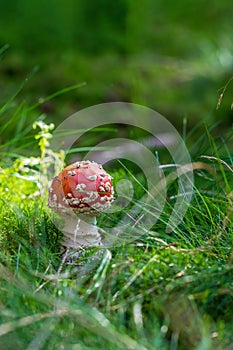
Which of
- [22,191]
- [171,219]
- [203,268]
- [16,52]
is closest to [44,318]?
[203,268]

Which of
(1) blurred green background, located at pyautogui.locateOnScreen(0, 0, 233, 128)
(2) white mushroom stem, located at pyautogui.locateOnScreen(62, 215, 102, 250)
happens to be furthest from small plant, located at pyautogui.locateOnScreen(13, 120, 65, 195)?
(1) blurred green background, located at pyautogui.locateOnScreen(0, 0, 233, 128)

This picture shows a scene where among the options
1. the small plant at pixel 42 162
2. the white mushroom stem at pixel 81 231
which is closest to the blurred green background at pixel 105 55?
the small plant at pixel 42 162

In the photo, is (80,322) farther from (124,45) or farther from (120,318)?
(124,45)

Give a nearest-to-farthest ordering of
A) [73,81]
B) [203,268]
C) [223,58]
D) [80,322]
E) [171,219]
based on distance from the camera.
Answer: [80,322], [203,268], [171,219], [223,58], [73,81]

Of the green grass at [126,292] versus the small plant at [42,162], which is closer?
the green grass at [126,292]

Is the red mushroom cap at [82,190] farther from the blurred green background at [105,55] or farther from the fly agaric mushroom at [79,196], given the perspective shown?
the blurred green background at [105,55]

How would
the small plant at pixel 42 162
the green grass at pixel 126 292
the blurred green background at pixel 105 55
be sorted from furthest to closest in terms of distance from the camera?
the blurred green background at pixel 105 55 → the small plant at pixel 42 162 → the green grass at pixel 126 292

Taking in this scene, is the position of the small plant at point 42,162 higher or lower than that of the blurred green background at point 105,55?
higher
